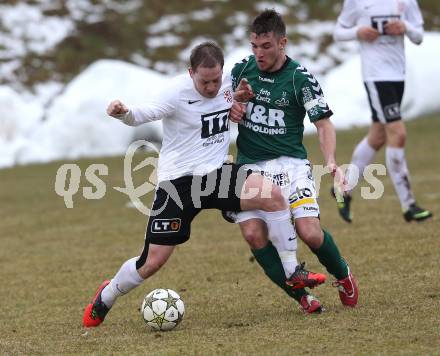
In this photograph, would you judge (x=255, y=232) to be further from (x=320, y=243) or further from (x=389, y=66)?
(x=389, y=66)

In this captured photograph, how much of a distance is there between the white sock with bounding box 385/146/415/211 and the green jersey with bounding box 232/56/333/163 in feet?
10.9

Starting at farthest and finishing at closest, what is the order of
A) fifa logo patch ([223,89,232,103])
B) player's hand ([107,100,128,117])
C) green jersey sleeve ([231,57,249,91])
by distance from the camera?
green jersey sleeve ([231,57,249,91]) → fifa logo patch ([223,89,232,103]) → player's hand ([107,100,128,117])

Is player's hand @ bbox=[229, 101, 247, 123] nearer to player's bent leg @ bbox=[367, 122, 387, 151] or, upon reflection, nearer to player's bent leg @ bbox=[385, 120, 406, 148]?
player's bent leg @ bbox=[385, 120, 406, 148]

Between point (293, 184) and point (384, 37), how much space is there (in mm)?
3893

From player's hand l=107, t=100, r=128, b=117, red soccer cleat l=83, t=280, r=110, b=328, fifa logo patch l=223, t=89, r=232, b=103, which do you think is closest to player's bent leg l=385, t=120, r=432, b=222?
fifa logo patch l=223, t=89, r=232, b=103

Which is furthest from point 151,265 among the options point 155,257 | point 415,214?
point 415,214

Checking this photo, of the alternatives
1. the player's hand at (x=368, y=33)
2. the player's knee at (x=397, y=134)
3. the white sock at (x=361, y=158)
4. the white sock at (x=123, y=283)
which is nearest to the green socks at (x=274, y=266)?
the white sock at (x=123, y=283)

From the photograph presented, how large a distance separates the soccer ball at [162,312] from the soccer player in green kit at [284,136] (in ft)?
2.10

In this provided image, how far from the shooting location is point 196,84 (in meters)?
6.68

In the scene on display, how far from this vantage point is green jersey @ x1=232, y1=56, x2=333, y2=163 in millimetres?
6820

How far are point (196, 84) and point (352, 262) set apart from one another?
8.58 feet

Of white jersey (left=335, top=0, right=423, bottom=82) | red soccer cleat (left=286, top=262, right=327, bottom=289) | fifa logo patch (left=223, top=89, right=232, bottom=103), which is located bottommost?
red soccer cleat (left=286, top=262, right=327, bottom=289)

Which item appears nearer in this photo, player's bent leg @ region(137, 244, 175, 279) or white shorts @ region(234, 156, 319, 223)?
player's bent leg @ region(137, 244, 175, 279)

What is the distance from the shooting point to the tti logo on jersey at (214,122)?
22.2 feet
